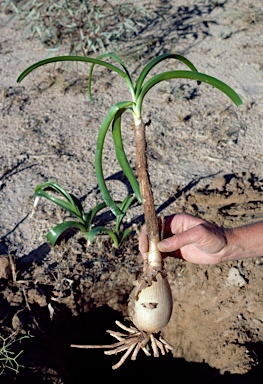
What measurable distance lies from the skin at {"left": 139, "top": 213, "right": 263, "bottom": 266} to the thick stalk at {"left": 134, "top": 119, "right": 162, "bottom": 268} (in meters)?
0.03

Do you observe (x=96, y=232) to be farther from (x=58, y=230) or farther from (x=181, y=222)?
(x=181, y=222)

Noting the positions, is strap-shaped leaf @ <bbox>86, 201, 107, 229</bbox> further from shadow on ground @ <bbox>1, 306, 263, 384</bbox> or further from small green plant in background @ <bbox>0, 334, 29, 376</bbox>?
small green plant in background @ <bbox>0, 334, 29, 376</bbox>

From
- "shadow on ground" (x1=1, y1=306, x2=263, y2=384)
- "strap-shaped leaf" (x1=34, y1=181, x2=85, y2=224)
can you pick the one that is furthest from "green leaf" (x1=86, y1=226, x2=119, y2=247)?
"shadow on ground" (x1=1, y1=306, x2=263, y2=384)

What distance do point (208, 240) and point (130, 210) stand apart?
3.19ft

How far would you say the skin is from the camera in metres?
2.06

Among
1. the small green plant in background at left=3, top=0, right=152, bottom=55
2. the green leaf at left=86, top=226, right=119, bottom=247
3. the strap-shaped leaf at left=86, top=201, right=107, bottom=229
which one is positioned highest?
the small green plant in background at left=3, top=0, right=152, bottom=55

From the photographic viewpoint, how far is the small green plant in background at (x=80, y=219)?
2729 mm

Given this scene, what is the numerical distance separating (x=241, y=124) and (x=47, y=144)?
123 cm

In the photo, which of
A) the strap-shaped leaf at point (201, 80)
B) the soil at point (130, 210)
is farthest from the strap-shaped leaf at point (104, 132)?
the soil at point (130, 210)

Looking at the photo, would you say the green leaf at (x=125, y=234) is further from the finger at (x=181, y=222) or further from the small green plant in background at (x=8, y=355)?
the small green plant in background at (x=8, y=355)

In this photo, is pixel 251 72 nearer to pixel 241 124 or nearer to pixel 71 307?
pixel 241 124

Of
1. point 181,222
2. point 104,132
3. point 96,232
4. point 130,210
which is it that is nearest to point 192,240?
point 181,222

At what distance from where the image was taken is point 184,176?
3.20m

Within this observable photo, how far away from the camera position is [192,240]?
2.06 meters
